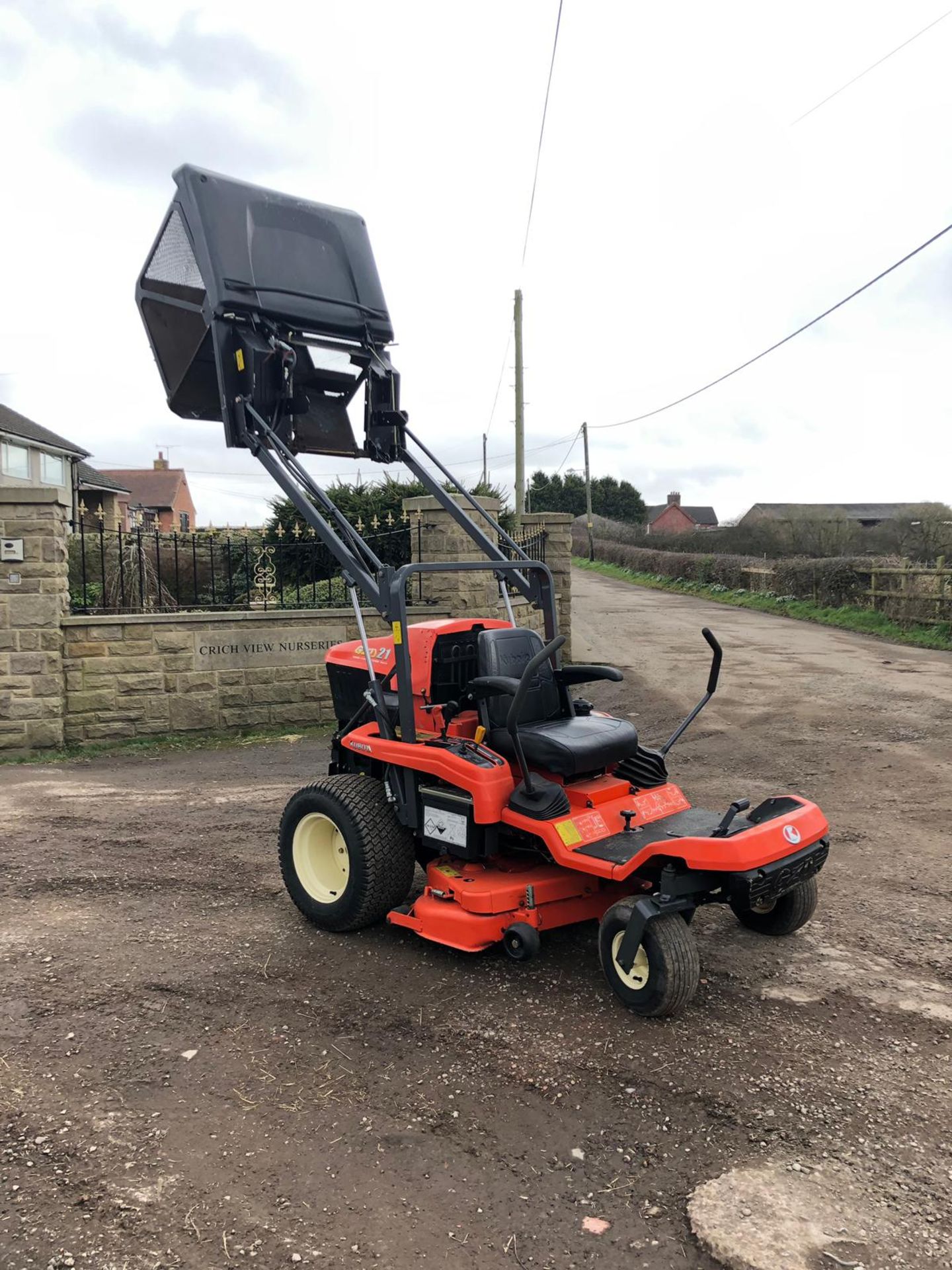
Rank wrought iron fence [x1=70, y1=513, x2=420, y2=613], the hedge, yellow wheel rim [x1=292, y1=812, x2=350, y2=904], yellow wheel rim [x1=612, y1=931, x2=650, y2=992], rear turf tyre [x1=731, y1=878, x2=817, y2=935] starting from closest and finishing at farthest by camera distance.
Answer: yellow wheel rim [x1=612, y1=931, x2=650, y2=992], rear turf tyre [x1=731, y1=878, x2=817, y2=935], yellow wheel rim [x1=292, y1=812, x2=350, y2=904], wrought iron fence [x1=70, y1=513, x2=420, y2=613], the hedge

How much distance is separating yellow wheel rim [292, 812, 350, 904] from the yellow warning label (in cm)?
125

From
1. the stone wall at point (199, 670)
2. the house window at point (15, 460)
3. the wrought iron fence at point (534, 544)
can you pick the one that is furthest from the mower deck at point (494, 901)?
the house window at point (15, 460)

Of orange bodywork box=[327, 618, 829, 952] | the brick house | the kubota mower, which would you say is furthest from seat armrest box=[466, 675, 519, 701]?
the brick house

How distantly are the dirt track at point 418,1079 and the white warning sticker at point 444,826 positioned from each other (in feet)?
1.80

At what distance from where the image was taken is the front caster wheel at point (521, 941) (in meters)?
3.84

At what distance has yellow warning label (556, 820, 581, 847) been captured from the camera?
3816mm

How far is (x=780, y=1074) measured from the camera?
3258 millimetres

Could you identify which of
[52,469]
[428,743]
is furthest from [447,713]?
[52,469]

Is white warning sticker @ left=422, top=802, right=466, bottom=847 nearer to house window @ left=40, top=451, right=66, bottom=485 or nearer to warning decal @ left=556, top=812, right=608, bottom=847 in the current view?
warning decal @ left=556, top=812, right=608, bottom=847

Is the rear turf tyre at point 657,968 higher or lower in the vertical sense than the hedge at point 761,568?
lower

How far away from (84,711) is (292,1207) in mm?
7018

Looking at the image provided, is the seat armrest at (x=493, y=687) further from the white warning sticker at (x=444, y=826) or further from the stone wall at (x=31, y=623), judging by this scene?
the stone wall at (x=31, y=623)

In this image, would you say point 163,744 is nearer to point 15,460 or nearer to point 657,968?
point 657,968

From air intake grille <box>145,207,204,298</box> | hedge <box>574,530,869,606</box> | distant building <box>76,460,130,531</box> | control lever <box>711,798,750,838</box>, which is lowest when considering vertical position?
control lever <box>711,798,750,838</box>
